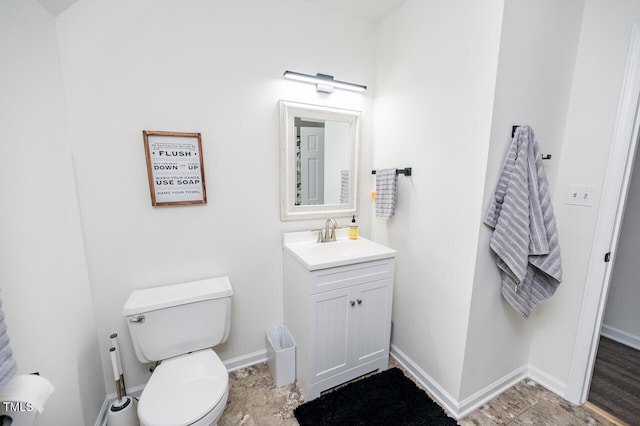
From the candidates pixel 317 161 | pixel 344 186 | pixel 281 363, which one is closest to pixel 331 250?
pixel 344 186

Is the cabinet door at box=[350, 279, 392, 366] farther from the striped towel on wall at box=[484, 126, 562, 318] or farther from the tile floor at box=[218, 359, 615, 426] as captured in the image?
the striped towel on wall at box=[484, 126, 562, 318]

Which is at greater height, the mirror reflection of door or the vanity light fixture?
the vanity light fixture

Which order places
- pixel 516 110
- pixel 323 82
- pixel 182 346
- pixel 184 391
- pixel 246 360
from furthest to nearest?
pixel 246 360 → pixel 323 82 → pixel 182 346 → pixel 516 110 → pixel 184 391

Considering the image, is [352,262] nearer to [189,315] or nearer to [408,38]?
[189,315]

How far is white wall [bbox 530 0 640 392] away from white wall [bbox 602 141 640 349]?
46.6 inches

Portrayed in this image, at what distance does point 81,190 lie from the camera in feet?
4.50

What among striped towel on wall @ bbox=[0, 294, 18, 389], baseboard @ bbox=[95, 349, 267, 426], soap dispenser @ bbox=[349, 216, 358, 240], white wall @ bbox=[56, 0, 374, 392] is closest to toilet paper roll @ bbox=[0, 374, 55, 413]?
striped towel on wall @ bbox=[0, 294, 18, 389]

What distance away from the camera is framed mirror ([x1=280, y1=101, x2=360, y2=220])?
1.80m

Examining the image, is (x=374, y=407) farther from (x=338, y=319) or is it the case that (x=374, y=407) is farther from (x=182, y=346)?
(x=182, y=346)

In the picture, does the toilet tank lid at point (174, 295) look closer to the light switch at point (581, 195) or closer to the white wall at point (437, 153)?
the white wall at point (437, 153)

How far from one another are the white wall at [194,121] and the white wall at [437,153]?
0.41 m

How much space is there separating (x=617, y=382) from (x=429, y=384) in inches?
51.9

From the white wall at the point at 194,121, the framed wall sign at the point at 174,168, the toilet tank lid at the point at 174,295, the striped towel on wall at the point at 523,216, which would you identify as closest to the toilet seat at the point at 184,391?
the toilet tank lid at the point at 174,295

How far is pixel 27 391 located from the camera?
70 centimetres
